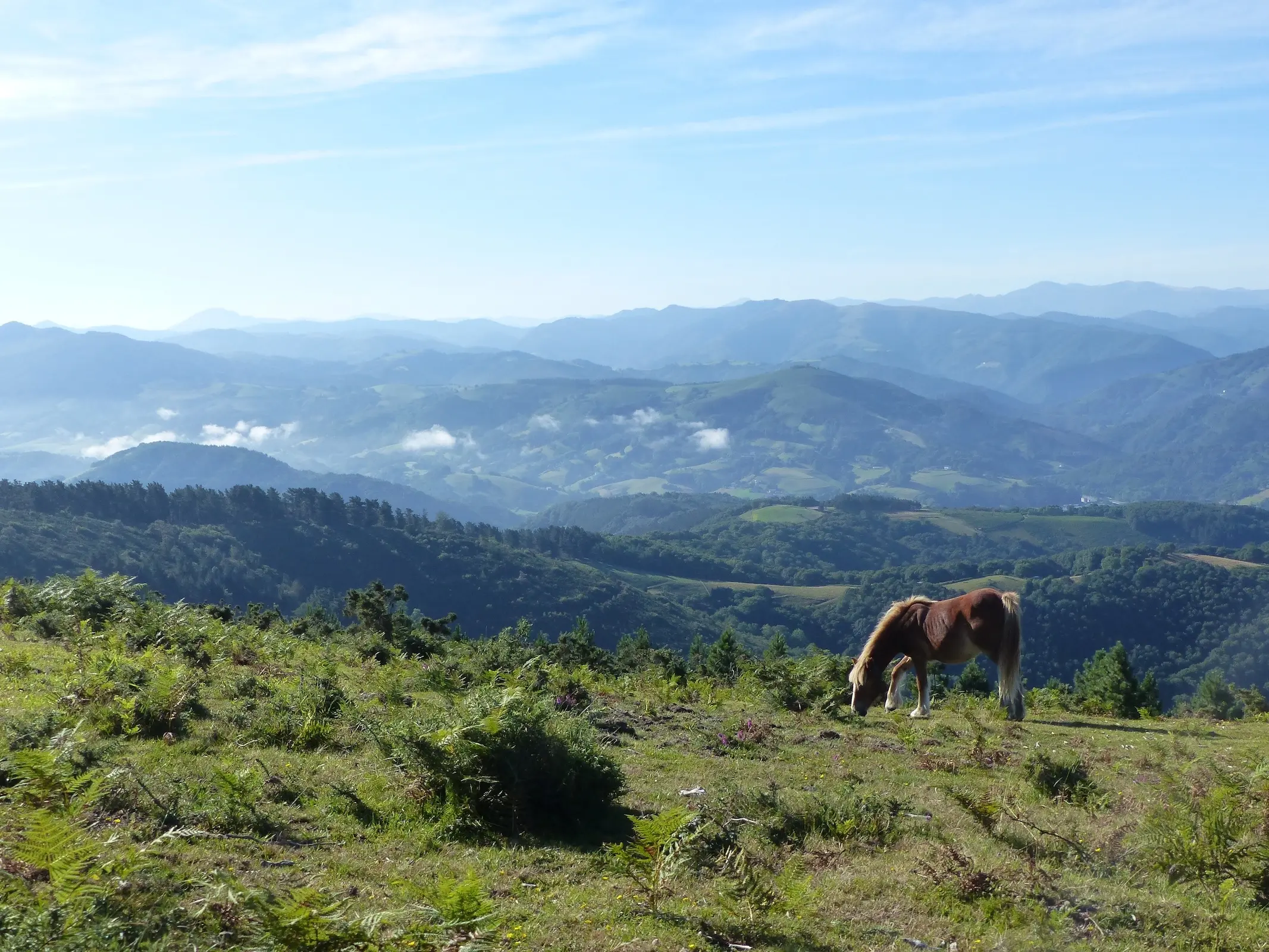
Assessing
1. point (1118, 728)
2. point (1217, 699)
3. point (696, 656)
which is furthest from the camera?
point (1217, 699)

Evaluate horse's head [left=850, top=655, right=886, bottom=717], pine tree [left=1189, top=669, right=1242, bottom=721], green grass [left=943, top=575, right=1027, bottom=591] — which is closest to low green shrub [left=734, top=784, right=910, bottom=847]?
horse's head [left=850, top=655, right=886, bottom=717]

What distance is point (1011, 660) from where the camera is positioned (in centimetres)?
1490

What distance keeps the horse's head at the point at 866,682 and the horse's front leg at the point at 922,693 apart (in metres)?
0.66

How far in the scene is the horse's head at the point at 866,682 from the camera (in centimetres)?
1580

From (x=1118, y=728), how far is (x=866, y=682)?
4271mm

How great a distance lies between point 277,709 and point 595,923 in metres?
6.78

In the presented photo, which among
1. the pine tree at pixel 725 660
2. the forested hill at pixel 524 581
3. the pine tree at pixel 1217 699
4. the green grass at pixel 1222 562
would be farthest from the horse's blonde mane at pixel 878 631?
the green grass at pixel 1222 562

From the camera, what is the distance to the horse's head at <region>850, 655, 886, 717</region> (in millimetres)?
15797

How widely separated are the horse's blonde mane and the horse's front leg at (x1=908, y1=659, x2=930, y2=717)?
2.77ft

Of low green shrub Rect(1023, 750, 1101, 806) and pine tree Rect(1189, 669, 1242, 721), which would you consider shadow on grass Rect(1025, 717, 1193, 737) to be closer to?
low green shrub Rect(1023, 750, 1101, 806)

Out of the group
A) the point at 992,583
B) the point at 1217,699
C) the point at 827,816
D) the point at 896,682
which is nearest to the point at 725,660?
the point at 896,682

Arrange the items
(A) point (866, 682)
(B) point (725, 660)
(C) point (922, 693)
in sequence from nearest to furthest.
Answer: (C) point (922, 693) → (A) point (866, 682) → (B) point (725, 660)

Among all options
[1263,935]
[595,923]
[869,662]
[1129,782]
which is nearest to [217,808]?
[595,923]

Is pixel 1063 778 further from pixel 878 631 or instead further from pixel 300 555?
pixel 300 555
